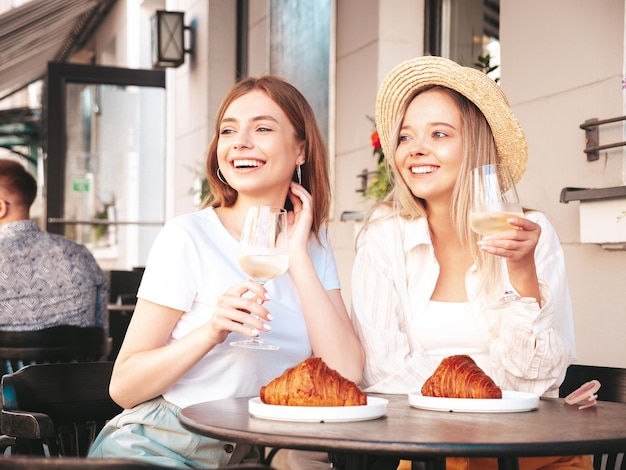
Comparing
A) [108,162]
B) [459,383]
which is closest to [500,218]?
[459,383]

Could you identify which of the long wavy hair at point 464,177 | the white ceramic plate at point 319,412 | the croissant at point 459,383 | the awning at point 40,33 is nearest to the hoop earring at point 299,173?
the long wavy hair at point 464,177

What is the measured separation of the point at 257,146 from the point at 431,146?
1.62 ft

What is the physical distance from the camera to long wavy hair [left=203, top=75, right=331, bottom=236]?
2.42 m

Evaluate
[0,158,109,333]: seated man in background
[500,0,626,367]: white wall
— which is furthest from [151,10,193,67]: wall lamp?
[500,0,626,367]: white wall

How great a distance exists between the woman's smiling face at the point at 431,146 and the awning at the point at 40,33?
667cm

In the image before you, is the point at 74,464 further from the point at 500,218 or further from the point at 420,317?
the point at 420,317

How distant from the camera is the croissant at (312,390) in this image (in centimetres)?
161

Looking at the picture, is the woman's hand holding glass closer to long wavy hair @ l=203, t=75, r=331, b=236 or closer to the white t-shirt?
the white t-shirt

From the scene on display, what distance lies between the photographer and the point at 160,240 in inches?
85.0

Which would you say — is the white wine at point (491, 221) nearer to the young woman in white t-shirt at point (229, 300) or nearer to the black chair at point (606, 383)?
the young woman in white t-shirt at point (229, 300)

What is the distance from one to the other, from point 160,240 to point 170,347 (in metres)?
0.32

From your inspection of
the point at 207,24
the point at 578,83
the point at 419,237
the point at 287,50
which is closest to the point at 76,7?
the point at 207,24

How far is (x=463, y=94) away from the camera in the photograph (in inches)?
99.8

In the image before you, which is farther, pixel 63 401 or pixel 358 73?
pixel 358 73
